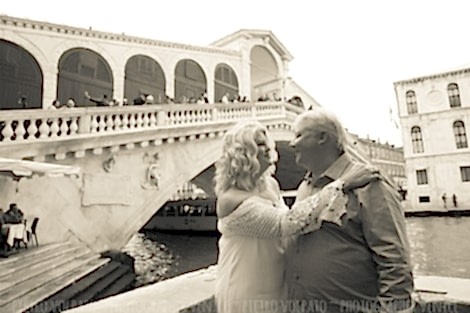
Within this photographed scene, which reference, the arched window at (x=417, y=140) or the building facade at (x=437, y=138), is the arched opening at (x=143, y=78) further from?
the arched window at (x=417, y=140)

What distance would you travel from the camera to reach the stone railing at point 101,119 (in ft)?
24.8

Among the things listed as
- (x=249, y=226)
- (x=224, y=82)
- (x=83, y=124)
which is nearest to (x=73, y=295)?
(x=83, y=124)

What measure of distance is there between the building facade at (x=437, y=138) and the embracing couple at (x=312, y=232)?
96.4ft

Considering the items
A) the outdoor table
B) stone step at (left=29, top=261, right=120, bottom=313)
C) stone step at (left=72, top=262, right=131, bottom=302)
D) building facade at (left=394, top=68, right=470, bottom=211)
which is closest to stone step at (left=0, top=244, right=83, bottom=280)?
the outdoor table

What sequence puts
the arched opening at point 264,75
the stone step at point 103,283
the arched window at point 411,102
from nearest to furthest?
1. the stone step at point 103,283
2. the arched opening at point 264,75
3. the arched window at point 411,102

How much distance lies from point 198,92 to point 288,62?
909 cm

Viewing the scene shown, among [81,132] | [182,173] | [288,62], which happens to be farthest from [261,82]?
[81,132]

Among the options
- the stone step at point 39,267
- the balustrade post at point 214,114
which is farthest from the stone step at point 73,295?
the balustrade post at point 214,114

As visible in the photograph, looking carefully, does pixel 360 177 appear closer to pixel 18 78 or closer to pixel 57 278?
pixel 57 278

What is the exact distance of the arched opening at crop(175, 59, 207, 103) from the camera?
18.4 m

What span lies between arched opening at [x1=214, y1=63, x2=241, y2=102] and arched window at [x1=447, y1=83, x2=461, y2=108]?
777 inches

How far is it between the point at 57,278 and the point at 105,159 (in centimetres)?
381

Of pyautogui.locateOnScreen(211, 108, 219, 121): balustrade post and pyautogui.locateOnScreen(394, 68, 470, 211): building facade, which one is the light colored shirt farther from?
pyautogui.locateOnScreen(394, 68, 470, 211): building facade

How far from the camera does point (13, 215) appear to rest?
23.2 ft
